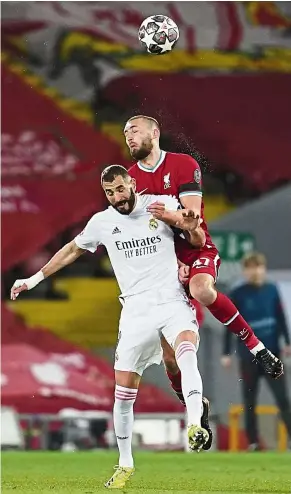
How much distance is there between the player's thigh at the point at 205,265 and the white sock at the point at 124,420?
841mm

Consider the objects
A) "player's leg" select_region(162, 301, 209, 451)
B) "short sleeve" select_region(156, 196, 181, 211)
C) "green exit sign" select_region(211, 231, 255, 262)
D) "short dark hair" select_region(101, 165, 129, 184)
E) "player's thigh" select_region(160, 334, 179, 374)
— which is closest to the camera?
"player's leg" select_region(162, 301, 209, 451)

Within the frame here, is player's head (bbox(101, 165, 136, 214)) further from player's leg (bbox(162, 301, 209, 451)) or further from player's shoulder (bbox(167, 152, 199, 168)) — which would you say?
player's leg (bbox(162, 301, 209, 451))

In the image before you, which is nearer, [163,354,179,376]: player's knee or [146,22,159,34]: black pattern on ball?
[163,354,179,376]: player's knee

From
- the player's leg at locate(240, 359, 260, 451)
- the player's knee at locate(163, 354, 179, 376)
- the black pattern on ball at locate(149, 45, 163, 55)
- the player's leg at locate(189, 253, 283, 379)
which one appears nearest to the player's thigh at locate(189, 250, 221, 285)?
the player's leg at locate(189, 253, 283, 379)

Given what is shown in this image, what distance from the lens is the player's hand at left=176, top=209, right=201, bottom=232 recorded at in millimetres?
7656

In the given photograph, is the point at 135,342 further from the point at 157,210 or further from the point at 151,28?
the point at 151,28

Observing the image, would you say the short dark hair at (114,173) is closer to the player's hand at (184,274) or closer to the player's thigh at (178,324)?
the player's hand at (184,274)

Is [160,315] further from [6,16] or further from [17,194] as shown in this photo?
[6,16]

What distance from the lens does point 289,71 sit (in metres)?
19.5

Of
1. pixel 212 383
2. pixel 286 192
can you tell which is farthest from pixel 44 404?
pixel 286 192

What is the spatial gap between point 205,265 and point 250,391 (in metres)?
4.92

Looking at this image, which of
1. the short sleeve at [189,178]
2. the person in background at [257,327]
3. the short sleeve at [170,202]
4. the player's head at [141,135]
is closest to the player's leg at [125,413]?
the short sleeve at [170,202]

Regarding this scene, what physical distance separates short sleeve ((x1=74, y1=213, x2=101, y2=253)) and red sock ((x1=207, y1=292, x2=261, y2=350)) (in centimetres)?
91

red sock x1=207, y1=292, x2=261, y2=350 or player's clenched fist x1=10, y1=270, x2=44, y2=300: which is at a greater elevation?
player's clenched fist x1=10, y1=270, x2=44, y2=300
